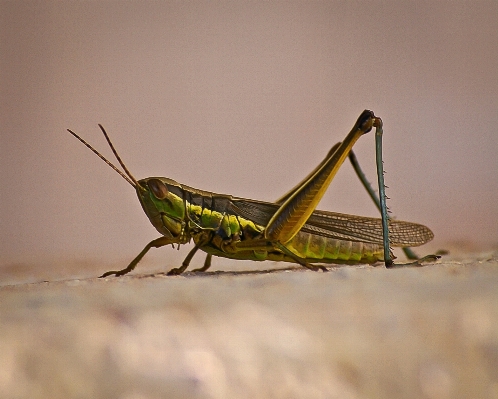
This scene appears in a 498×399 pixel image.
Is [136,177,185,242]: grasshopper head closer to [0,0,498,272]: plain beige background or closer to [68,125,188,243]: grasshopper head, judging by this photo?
[68,125,188,243]: grasshopper head

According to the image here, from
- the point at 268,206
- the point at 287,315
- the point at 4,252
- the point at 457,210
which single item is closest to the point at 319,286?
the point at 287,315

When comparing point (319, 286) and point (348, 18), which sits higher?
point (348, 18)

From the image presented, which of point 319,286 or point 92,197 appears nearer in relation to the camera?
point 319,286

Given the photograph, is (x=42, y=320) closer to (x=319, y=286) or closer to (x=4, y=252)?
(x=319, y=286)

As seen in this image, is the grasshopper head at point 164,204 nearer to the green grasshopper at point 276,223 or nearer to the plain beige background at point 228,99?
the green grasshopper at point 276,223

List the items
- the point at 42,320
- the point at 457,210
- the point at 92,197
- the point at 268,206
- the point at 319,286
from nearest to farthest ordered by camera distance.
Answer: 1. the point at 42,320
2. the point at 319,286
3. the point at 268,206
4. the point at 457,210
5. the point at 92,197

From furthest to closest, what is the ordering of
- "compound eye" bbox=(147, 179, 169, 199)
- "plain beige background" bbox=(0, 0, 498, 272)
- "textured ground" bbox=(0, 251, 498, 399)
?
"plain beige background" bbox=(0, 0, 498, 272)
"compound eye" bbox=(147, 179, 169, 199)
"textured ground" bbox=(0, 251, 498, 399)

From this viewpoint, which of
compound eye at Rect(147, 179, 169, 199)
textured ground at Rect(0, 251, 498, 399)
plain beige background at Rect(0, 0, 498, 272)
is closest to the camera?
textured ground at Rect(0, 251, 498, 399)

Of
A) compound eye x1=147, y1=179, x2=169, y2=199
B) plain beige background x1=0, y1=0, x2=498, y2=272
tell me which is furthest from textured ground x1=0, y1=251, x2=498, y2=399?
plain beige background x1=0, y1=0, x2=498, y2=272
